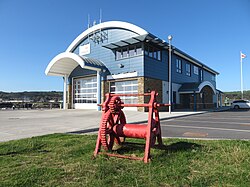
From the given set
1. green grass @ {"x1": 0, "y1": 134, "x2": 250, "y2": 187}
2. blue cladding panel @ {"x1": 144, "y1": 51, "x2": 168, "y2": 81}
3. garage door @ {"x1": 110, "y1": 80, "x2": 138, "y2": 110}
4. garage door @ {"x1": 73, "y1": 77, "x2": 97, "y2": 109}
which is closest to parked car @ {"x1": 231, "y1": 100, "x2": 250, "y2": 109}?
blue cladding panel @ {"x1": 144, "y1": 51, "x2": 168, "y2": 81}


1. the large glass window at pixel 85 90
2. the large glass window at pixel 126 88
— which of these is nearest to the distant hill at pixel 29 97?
the large glass window at pixel 85 90

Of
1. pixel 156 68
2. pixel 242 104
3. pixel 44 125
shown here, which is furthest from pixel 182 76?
pixel 44 125

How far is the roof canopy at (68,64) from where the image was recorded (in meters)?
21.0

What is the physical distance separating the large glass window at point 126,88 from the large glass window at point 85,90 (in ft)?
11.4

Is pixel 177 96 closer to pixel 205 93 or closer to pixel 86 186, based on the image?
pixel 205 93

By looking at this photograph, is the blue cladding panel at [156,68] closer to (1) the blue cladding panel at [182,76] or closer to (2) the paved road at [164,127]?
(1) the blue cladding panel at [182,76]

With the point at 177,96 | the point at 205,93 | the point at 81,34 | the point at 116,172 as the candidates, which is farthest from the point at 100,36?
the point at 116,172

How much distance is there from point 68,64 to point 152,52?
11378 millimetres

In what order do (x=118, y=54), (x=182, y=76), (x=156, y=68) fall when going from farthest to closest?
(x=182, y=76) → (x=118, y=54) → (x=156, y=68)

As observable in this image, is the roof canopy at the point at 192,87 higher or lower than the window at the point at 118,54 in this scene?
lower

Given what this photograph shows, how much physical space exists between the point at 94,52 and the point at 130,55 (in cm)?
593

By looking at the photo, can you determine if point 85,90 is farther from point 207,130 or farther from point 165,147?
point 165,147

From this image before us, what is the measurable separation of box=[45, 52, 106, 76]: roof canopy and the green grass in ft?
55.3

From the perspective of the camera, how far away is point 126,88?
2172 centimetres
